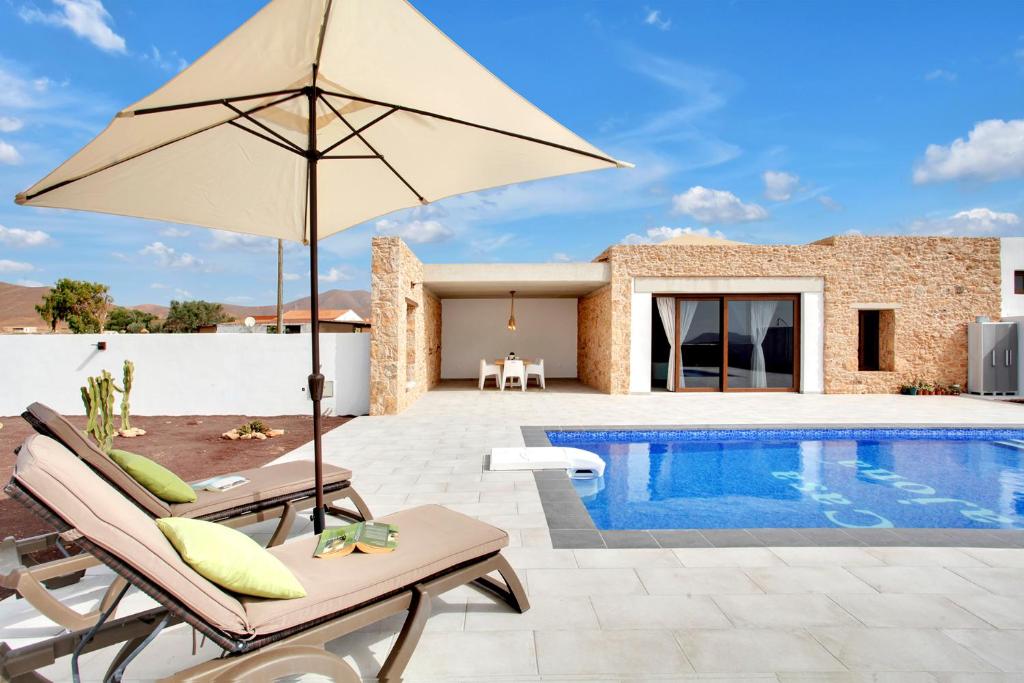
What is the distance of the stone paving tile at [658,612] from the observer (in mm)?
2488

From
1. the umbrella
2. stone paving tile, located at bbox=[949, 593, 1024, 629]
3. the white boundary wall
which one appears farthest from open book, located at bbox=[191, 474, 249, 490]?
the white boundary wall

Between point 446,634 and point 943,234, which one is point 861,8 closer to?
point 943,234

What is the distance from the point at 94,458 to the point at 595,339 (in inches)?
496

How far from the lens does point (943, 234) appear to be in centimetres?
1286

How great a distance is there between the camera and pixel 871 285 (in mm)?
A: 12703

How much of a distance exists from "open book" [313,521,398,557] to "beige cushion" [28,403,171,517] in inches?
40.3

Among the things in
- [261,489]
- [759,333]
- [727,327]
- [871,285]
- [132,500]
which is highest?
[871,285]

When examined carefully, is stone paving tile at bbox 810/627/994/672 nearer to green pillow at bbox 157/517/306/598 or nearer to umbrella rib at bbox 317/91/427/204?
green pillow at bbox 157/517/306/598

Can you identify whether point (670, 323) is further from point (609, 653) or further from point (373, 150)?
point (609, 653)

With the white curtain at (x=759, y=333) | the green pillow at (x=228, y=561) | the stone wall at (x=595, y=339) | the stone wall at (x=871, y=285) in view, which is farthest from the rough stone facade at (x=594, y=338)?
the green pillow at (x=228, y=561)

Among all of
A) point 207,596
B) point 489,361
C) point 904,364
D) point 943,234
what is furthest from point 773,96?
point 207,596

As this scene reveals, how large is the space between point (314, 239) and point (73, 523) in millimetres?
1714

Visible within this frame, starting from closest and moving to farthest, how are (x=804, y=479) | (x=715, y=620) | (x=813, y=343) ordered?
(x=715, y=620) → (x=804, y=479) → (x=813, y=343)

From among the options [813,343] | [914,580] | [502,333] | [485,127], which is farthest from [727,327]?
[485,127]
